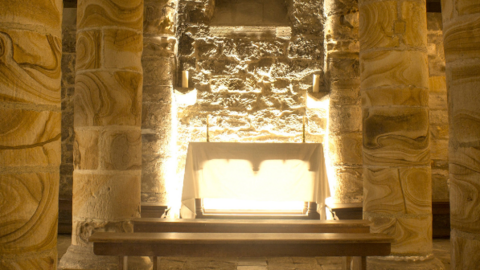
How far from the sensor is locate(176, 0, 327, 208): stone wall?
248 inches

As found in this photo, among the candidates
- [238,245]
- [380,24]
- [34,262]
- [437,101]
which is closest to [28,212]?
[34,262]

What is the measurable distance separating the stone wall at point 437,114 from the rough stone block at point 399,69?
126 inches

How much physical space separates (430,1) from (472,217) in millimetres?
5611

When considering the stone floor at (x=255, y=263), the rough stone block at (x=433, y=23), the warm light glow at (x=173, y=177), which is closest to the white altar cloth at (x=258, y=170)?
the warm light glow at (x=173, y=177)

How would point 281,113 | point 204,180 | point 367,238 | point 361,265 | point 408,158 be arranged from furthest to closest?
point 281,113
point 204,180
point 408,158
point 361,265
point 367,238

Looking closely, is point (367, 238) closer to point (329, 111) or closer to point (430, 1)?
point (329, 111)

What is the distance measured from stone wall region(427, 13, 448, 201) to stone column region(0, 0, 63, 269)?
5816mm

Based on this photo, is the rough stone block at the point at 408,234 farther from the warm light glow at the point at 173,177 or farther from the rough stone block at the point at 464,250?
the warm light glow at the point at 173,177

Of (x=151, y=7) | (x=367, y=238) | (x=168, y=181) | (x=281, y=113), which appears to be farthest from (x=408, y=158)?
(x=151, y=7)

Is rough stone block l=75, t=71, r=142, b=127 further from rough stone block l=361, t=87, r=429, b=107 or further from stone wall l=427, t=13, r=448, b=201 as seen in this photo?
stone wall l=427, t=13, r=448, b=201

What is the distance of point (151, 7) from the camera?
18.8 ft

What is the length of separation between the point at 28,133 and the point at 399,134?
9.18 ft

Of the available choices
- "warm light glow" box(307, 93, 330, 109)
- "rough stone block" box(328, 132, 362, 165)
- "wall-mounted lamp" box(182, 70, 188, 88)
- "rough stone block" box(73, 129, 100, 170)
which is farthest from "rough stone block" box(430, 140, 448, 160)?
"rough stone block" box(73, 129, 100, 170)

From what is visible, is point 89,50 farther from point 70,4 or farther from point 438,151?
point 438,151
